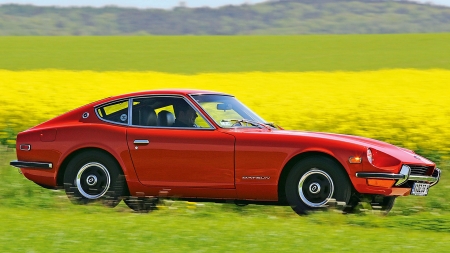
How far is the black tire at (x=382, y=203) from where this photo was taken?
9016mm

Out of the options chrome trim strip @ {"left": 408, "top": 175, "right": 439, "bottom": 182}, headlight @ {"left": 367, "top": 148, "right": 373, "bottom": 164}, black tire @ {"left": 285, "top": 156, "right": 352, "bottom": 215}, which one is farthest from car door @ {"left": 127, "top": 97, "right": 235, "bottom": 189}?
chrome trim strip @ {"left": 408, "top": 175, "right": 439, "bottom": 182}

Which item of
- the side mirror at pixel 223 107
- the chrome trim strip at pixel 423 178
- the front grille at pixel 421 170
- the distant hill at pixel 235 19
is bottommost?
the chrome trim strip at pixel 423 178

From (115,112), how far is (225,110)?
1.27 meters

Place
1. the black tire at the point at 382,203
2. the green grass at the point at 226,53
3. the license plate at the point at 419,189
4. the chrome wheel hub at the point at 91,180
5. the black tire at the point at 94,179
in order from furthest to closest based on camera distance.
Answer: the green grass at the point at 226,53 → the chrome wheel hub at the point at 91,180 → the black tire at the point at 94,179 → the black tire at the point at 382,203 → the license plate at the point at 419,189

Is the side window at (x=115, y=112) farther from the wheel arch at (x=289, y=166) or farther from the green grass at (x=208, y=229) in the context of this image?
the wheel arch at (x=289, y=166)

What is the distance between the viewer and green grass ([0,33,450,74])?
3628 centimetres

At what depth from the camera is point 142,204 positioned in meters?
9.70

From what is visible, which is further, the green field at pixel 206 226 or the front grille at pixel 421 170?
the front grille at pixel 421 170

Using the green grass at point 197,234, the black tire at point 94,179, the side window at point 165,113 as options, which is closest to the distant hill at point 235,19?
the side window at point 165,113

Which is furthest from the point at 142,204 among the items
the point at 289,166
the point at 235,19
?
the point at 235,19

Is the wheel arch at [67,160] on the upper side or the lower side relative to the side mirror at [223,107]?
lower

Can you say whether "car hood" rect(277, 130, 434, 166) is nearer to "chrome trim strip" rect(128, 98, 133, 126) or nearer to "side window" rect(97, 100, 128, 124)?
"chrome trim strip" rect(128, 98, 133, 126)

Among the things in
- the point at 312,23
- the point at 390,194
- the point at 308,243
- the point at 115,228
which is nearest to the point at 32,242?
the point at 115,228

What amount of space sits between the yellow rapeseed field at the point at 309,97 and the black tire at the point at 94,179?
7.50 metres
